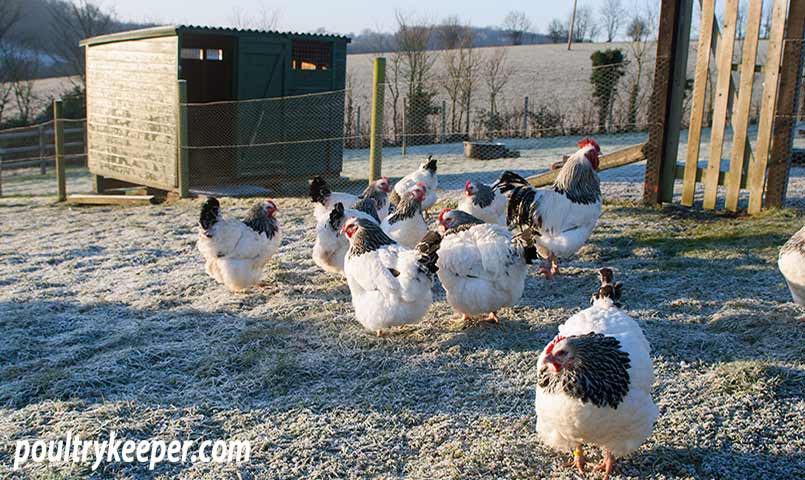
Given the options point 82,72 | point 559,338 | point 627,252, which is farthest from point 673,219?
point 82,72

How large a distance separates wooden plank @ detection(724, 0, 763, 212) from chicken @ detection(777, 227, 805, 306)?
3.27m

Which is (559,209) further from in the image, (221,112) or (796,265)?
(221,112)

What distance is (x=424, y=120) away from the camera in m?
17.7

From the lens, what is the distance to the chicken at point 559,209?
19.1 feet

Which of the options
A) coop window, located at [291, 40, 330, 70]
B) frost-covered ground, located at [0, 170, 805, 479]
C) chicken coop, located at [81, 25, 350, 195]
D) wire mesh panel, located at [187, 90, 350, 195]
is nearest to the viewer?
frost-covered ground, located at [0, 170, 805, 479]

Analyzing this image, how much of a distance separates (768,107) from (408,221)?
166 inches

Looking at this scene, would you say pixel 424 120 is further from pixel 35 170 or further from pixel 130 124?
pixel 35 170

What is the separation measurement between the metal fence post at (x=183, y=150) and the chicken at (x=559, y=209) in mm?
6521

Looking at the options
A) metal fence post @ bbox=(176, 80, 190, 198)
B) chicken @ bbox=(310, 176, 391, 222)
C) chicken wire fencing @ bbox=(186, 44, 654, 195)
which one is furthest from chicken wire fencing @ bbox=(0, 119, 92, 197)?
chicken @ bbox=(310, 176, 391, 222)

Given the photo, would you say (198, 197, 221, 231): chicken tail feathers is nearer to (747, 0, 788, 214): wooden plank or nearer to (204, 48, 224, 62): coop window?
(747, 0, 788, 214): wooden plank

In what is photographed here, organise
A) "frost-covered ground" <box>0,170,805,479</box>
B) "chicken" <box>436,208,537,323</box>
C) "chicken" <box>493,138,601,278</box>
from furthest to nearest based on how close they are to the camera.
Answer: "chicken" <box>493,138,601,278</box>
"chicken" <box>436,208,537,323</box>
"frost-covered ground" <box>0,170,805,479</box>

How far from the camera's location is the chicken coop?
11219mm

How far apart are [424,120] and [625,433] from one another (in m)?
15.3

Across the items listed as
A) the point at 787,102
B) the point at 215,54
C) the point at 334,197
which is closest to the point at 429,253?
the point at 334,197
